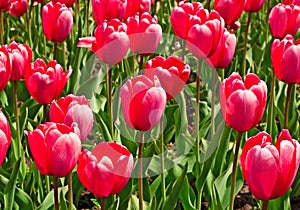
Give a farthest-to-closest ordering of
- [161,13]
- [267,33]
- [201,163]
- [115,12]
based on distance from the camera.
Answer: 1. [161,13]
2. [267,33]
3. [115,12]
4. [201,163]

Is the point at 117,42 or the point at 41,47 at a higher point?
the point at 117,42

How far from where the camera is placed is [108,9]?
309cm

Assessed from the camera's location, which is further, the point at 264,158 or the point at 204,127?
the point at 204,127

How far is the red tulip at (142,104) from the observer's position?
193 cm

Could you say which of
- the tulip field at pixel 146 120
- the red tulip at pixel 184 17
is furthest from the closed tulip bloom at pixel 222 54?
the red tulip at pixel 184 17

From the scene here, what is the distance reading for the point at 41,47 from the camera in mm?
4367

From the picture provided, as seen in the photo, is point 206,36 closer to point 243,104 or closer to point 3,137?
point 243,104

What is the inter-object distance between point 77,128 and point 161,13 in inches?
123

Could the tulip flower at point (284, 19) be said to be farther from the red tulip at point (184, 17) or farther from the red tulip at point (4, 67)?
the red tulip at point (4, 67)

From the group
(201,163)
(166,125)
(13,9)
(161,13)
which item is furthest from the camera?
(161,13)

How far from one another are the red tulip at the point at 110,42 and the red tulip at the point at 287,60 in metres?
0.57

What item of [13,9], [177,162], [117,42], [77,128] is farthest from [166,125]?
[77,128]

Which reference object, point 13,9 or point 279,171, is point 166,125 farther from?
point 279,171

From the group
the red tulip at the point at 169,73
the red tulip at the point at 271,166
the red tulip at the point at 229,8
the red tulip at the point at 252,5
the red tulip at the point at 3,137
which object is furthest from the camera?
the red tulip at the point at 252,5
